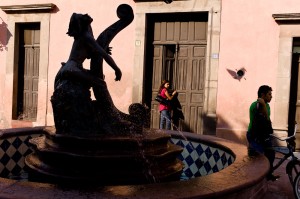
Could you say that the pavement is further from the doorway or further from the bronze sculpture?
the doorway

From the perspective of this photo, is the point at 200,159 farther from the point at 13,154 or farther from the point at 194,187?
the point at 194,187

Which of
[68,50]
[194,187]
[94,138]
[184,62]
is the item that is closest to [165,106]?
[184,62]

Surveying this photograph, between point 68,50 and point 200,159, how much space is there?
254 inches

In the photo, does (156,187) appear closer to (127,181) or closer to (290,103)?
(127,181)

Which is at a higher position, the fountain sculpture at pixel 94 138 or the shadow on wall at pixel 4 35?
the shadow on wall at pixel 4 35

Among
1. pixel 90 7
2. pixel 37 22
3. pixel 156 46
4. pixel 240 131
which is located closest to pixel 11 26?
pixel 37 22

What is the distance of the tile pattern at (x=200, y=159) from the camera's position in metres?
5.14

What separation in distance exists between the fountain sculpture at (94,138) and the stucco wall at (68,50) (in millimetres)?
5777

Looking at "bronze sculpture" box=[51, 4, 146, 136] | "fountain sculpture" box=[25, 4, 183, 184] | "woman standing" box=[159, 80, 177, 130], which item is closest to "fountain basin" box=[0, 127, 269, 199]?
"fountain sculpture" box=[25, 4, 183, 184]

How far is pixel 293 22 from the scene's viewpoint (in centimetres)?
873

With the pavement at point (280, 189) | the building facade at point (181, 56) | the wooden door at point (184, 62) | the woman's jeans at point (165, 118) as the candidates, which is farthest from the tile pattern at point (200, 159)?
the wooden door at point (184, 62)

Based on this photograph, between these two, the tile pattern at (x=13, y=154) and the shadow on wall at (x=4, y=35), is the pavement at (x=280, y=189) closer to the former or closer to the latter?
the tile pattern at (x=13, y=154)

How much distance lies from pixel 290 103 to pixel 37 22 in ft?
22.9

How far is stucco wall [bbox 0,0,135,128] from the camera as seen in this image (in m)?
10.3
